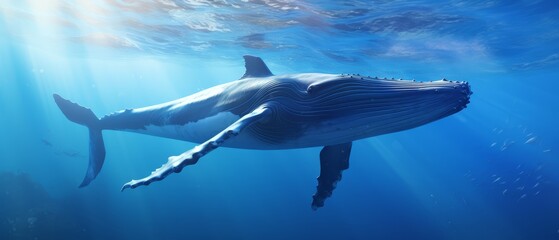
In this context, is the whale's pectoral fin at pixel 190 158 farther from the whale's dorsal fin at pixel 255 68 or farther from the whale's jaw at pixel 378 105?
the whale's dorsal fin at pixel 255 68

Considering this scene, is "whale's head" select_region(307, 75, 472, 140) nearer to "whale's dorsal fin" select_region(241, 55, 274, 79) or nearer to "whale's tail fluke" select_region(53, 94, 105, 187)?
"whale's dorsal fin" select_region(241, 55, 274, 79)

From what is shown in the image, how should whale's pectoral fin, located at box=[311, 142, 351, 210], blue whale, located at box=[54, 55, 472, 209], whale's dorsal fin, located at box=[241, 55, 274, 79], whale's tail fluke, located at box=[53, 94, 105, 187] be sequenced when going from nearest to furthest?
blue whale, located at box=[54, 55, 472, 209]
whale's pectoral fin, located at box=[311, 142, 351, 210]
whale's dorsal fin, located at box=[241, 55, 274, 79]
whale's tail fluke, located at box=[53, 94, 105, 187]

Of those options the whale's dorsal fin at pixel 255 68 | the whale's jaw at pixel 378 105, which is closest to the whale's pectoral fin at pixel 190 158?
the whale's jaw at pixel 378 105

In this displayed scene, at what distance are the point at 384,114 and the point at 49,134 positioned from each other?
59809 mm

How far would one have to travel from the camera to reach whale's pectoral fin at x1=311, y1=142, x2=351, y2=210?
243 inches

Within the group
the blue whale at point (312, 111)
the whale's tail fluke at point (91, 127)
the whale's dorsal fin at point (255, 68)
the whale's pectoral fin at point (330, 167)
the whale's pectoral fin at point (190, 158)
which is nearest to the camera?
the whale's pectoral fin at point (190, 158)

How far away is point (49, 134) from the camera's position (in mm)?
52562

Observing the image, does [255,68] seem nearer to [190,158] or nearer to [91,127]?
[190,158]

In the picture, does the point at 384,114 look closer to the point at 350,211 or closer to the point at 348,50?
the point at 348,50

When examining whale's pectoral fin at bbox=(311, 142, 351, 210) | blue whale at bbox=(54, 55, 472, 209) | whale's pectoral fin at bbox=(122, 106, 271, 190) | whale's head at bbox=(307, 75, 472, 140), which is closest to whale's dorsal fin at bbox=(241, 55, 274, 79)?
blue whale at bbox=(54, 55, 472, 209)

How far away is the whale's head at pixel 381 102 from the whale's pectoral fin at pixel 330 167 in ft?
5.69

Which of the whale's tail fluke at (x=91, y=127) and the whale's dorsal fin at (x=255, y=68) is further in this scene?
the whale's tail fluke at (x=91, y=127)

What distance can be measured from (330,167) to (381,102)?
2.47 m

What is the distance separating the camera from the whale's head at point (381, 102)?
12.3ft
